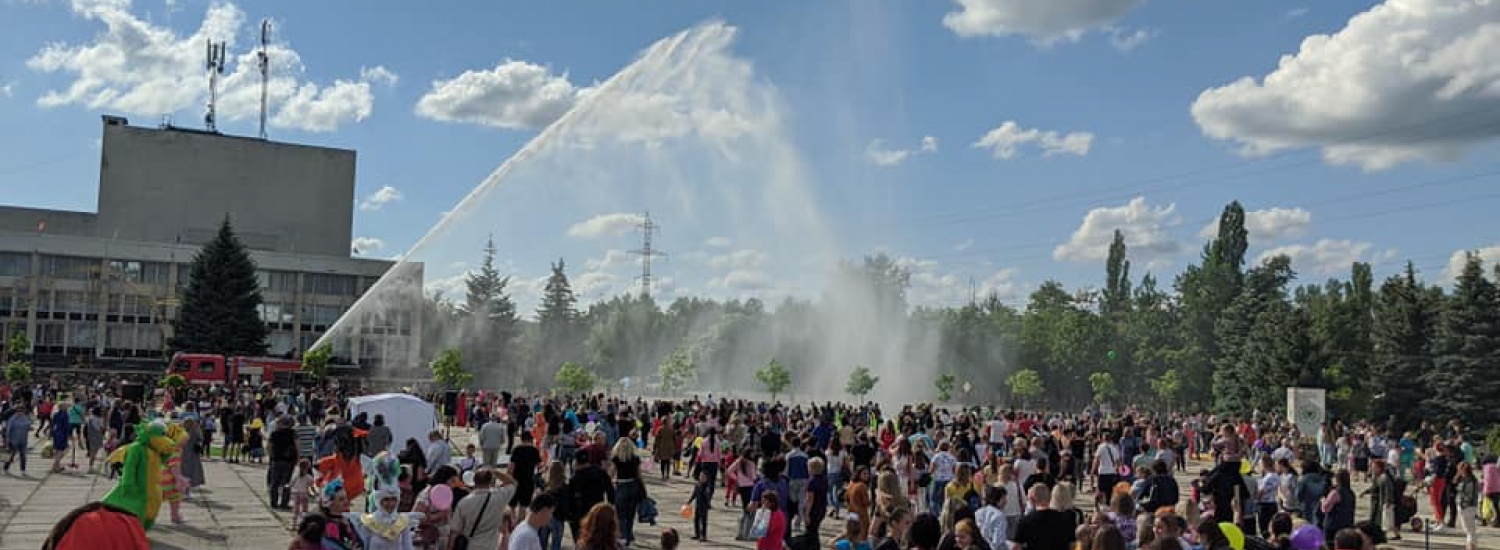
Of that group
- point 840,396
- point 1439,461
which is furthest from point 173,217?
point 1439,461

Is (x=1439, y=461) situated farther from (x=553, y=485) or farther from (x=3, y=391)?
(x=3, y=391)

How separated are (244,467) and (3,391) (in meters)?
19.4

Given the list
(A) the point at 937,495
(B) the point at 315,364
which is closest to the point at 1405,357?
(A) the point at 937,495

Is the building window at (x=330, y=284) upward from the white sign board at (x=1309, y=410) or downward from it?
upward

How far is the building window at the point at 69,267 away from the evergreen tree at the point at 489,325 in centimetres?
2796

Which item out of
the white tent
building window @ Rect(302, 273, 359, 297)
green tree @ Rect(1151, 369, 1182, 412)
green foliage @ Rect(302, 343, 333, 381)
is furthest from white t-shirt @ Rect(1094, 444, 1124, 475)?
building window @ Rect(302, 273, 359, 297)

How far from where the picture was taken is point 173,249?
282ft

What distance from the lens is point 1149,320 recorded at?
8338 centimetres

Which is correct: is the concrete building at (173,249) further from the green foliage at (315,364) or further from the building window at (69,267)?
the green foliage at (315,364)

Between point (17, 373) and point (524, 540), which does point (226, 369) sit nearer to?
point (17, 373)

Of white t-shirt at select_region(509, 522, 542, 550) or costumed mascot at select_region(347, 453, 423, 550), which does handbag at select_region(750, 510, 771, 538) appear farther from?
costumed mascot at select_region(347, 453, 423, 550)

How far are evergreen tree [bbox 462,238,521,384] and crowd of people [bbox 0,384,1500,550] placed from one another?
5779 cm

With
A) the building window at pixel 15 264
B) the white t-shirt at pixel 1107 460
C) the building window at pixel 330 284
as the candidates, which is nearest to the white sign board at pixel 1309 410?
the white t-shirt at pixel 1107 460

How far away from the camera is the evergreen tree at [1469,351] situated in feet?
160
